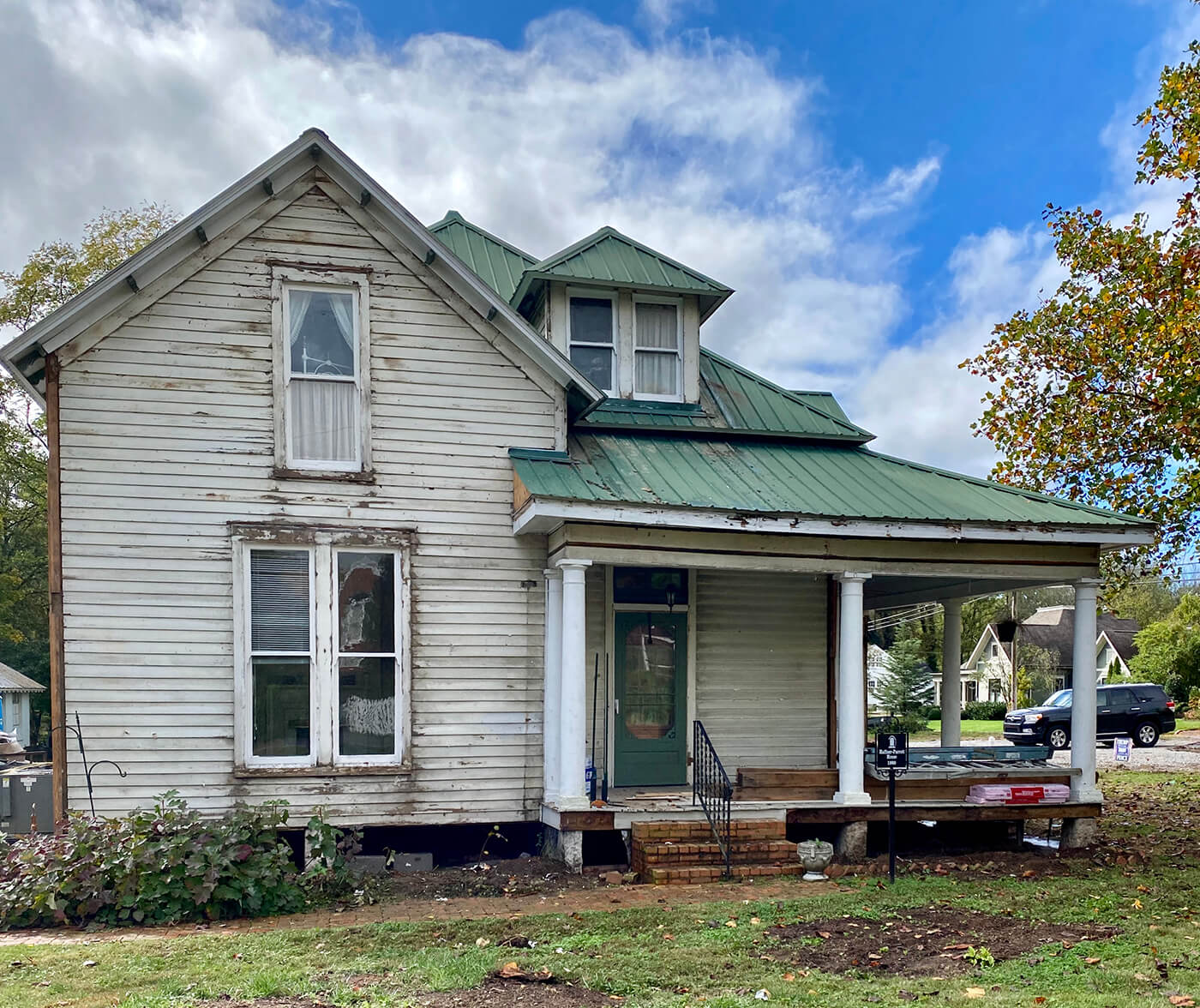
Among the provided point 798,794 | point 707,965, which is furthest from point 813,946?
point 798,794

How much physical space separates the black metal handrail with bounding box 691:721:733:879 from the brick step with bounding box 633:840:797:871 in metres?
0.13

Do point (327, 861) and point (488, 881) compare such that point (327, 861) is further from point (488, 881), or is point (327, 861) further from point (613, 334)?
point (613, 334)

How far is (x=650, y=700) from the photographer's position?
41.0 ft

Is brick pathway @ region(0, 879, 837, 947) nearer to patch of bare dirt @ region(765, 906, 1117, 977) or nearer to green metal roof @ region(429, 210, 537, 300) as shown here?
patch of bare dirt @ region(765, 906, 1117, 977)

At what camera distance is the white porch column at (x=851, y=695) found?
11.3 meters

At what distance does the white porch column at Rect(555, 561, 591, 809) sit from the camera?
1048cm

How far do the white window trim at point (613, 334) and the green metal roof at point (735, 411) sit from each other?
263mm

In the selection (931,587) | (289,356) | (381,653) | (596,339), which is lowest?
(381,653)

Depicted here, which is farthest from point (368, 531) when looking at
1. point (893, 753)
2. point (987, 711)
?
point (987, 711)

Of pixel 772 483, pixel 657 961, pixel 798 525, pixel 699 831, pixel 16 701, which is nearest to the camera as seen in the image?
pixel 657 961

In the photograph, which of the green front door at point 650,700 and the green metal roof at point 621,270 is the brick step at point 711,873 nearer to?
the green front door at point 650,700

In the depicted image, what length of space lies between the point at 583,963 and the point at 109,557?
642 cm

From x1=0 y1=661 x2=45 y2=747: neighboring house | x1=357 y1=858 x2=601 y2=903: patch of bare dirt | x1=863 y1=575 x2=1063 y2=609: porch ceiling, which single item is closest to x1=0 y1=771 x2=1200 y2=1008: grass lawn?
x1=357 y1=858 x2=601 y2=903: patch of bare dirt

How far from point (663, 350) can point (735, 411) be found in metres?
1.25
